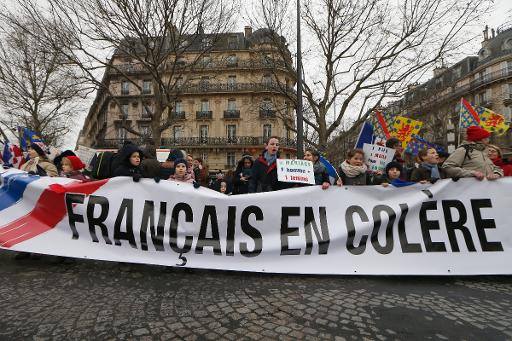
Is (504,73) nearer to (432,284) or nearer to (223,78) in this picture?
(223,78)

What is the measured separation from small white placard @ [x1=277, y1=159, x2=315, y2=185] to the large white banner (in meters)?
0.47

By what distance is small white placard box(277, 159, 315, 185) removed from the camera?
4508 millimetres

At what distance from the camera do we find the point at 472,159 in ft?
14.0

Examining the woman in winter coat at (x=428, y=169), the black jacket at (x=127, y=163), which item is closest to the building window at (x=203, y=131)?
the black jacket at (x=127, y=163)

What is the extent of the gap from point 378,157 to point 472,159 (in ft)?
4.90

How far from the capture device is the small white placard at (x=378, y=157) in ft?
18.0

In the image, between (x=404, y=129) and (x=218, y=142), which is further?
(x=218, y=142)

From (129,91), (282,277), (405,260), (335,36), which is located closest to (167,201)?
(282,277)

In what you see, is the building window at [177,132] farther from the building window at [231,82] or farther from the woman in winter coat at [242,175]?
the woman in winter coat at [242,175]

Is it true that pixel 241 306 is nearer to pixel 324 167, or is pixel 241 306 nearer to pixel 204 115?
pixel 324 167

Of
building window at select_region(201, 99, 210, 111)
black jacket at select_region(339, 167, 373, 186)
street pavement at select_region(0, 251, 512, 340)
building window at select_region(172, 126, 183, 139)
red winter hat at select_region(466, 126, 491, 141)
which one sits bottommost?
street pavement at select_region(0, 251, 512, 340)

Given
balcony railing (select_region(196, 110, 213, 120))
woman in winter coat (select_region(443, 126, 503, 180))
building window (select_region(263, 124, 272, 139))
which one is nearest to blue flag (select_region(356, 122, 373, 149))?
woman in winter coat (select_region(443, 126, 503, 180))

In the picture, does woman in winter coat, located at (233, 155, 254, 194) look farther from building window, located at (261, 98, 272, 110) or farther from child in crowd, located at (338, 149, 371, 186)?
building window, located at (261, 98, 272, 110)

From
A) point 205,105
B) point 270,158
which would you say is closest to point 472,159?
point 270,158
